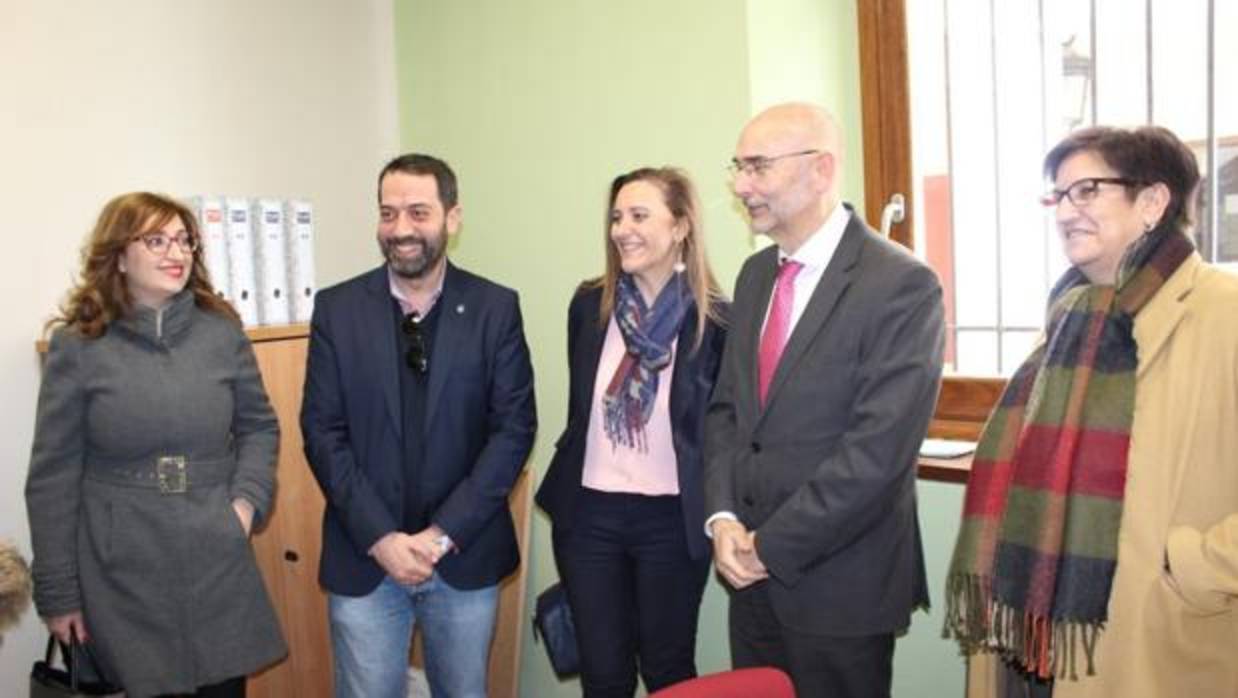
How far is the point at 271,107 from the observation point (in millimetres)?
3281

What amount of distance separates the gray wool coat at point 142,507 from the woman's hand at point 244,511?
15 millimetres

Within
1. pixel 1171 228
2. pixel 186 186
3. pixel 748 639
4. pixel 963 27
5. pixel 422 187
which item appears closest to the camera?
pixel 1171 228

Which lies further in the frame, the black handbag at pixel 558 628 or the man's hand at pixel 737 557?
the black handbag at pixel 558 628

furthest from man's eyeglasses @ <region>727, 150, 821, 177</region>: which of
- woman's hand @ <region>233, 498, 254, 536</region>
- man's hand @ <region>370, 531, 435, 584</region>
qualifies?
woman's hand @ <region>233, 498, 254, 536</region>

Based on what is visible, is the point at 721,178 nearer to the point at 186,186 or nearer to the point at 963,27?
the point at 963,27

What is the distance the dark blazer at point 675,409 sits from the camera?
7.38 ft

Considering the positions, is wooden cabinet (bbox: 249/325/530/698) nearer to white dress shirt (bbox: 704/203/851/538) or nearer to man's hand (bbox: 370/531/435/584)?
man's hand (bbox: 370/531/435/584)

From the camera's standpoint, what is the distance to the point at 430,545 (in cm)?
220

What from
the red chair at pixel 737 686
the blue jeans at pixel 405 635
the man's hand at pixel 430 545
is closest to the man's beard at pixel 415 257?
the man's hand at pixel 430 545

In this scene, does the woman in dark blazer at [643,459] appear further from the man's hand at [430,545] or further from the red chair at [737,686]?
the red chair at [737,686]

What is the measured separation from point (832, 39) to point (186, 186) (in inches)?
79.4

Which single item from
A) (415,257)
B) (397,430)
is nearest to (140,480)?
(397,430)

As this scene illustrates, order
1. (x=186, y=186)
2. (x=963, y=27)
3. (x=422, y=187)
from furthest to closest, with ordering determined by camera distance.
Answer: (x=186, y=186) → (x=963, y=27) → (x=422, y=187)

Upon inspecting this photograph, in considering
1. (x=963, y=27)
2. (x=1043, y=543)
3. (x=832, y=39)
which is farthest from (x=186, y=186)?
(x=1043, y=543)
